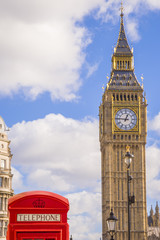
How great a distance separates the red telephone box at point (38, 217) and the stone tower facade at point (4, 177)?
111ft

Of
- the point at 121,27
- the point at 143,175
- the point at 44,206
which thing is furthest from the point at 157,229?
the point at 44,206

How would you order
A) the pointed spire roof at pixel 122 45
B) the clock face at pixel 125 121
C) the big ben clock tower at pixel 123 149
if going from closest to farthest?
the big ben clock tower at pixel 123 149, the clock face at pixel 125 121, the pointed spire roof at pixel 122 45

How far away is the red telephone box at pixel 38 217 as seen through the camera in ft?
52.7

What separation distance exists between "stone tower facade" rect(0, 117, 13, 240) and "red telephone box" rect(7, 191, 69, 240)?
111ft

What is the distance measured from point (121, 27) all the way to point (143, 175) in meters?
31.7

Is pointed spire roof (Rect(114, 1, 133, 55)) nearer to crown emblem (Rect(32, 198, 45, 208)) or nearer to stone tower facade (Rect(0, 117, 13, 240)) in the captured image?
stone tower facade (Rect(0, 117, 13, 240))

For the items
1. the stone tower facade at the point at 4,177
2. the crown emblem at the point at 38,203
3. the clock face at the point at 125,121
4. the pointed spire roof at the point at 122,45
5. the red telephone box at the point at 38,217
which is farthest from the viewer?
the pointed spire roof at the point at 122,45

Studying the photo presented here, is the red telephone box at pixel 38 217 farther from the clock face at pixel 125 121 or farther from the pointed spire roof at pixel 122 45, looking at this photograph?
the pointed spire roof at pixel 122 45

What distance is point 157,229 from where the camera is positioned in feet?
439

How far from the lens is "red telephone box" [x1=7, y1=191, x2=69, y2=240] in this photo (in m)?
16.1

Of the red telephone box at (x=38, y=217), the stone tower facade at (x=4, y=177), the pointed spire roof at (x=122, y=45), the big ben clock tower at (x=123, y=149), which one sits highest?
the pointed spire roof at (x=122, y=45)

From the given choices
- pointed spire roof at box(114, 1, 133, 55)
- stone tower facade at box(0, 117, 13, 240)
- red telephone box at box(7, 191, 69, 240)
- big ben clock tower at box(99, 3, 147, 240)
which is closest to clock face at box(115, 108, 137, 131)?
big ben clock tower at box(99, 3, 147, 240)

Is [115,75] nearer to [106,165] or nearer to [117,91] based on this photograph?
[117,91]

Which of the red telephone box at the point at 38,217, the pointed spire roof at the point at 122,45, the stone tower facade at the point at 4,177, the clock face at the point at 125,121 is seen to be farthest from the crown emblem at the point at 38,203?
the pointed spire roof at the point at 122,45
